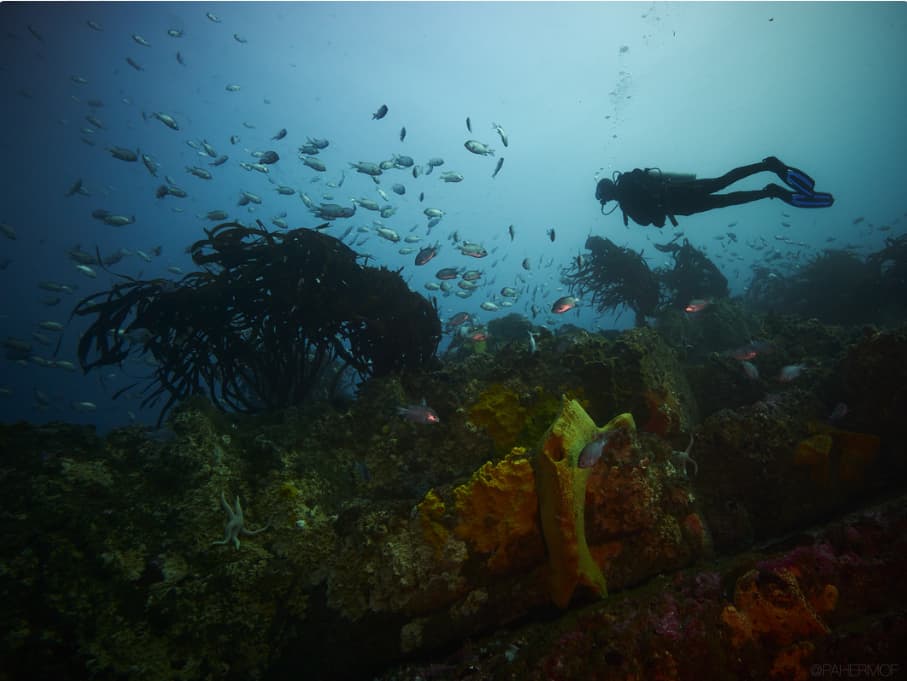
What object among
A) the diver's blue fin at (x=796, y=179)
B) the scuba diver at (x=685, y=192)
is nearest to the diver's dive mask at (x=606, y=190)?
the scuba diver at (x=685, y=192)

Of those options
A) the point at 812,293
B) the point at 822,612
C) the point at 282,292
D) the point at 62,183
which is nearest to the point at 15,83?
the point at 62,183

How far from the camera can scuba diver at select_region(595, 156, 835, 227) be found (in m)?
6.58

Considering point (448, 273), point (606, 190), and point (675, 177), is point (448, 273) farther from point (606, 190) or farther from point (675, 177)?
point (675, 177)

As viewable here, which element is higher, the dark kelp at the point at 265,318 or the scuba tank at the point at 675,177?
the scuba tank at the point at 675,177

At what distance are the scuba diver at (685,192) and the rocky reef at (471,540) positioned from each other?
3.57 meters

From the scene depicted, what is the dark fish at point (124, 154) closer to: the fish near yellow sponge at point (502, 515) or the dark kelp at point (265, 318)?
the dark kelp at point (265, 318)

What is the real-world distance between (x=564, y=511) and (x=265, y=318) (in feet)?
16.6

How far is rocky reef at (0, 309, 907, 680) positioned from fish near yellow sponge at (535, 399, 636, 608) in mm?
18

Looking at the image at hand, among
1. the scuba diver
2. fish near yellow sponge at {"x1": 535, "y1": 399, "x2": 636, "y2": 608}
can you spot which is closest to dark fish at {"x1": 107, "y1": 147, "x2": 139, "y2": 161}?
the scuba diver

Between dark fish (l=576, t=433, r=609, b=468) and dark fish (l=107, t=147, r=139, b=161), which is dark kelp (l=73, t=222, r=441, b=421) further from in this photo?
dark fish (l=107, t=147, r=139, b=161)

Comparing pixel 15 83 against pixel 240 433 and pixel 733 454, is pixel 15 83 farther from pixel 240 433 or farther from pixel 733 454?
pixel 733 454

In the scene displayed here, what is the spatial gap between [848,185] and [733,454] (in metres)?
214

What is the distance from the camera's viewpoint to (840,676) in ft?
6.39

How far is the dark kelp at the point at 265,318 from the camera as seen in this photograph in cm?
543
